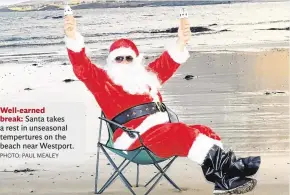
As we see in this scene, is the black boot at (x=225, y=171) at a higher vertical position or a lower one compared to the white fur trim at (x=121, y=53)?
lower

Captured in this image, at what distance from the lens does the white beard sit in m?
3.42

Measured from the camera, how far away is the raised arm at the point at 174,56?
3.44m

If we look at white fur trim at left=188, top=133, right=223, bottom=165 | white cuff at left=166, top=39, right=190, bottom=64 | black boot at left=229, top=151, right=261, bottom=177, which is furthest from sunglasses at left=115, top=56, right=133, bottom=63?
black boot at left=229, top=151, right=261, bottom=177

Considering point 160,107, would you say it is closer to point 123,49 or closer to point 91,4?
point 123,49

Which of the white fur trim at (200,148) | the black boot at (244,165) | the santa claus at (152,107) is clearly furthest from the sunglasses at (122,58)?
the black boot at (244,165)

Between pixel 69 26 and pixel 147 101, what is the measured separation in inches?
14.5

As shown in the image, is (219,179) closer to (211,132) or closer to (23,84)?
(211,132)

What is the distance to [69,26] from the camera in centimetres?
337

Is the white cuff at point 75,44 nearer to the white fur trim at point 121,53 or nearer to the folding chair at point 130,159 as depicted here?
the white fur trim at point 121,53

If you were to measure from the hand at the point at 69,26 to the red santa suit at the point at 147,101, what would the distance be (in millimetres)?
20

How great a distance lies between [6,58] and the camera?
350 centimetres

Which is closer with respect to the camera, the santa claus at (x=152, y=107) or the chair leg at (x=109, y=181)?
the santa claus at (x=152, y=107)

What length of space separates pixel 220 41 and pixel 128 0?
0.35 metres

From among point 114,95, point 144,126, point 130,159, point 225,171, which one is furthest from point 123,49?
point 225,171
